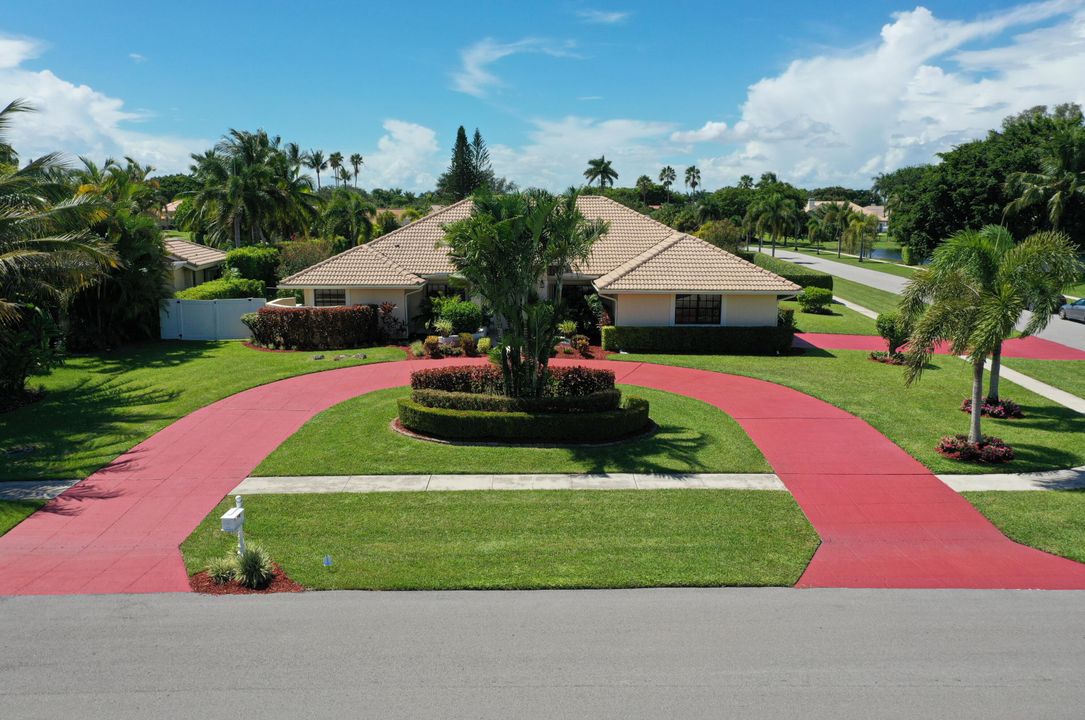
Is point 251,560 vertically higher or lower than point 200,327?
lower

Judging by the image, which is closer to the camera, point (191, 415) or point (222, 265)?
point (191, 415)

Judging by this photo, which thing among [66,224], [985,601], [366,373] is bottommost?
[985,601]

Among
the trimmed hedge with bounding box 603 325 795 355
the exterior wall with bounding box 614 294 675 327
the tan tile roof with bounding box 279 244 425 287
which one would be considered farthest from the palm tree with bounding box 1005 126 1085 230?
the tan tile roof with bounding box 279 244 425 287

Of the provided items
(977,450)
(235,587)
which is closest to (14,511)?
(235,587)

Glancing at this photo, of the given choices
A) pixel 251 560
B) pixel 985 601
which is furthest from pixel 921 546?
pixel 251 560

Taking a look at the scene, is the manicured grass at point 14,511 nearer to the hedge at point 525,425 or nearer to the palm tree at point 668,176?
the hedge at point 525,425

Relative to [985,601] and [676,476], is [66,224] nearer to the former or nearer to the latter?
[676,476]

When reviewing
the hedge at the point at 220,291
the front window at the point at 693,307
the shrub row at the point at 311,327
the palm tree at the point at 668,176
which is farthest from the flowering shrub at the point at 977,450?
the palm tree at the point at 668,176

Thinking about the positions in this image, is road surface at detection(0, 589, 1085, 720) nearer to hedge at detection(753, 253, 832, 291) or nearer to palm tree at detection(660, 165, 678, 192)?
hedge at detection(753, 253, 832, 291)
